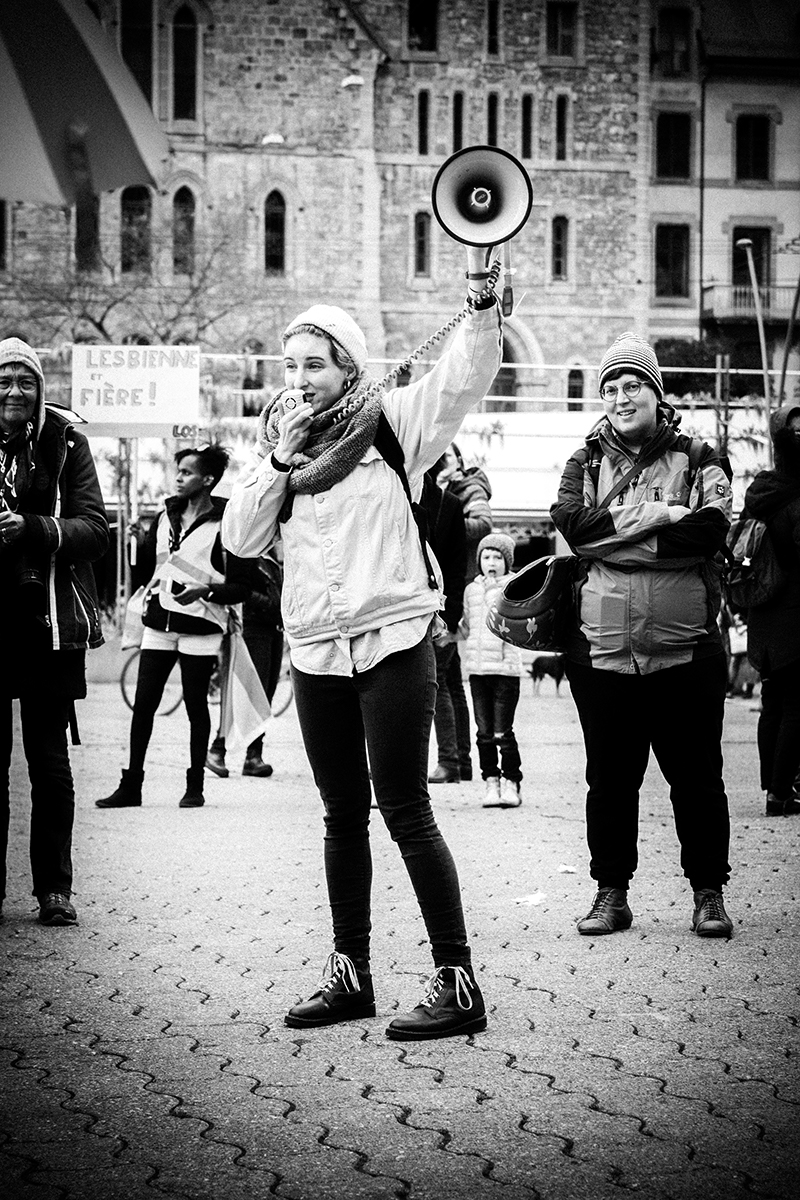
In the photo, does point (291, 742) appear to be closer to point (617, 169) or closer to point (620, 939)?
point (620, 939)

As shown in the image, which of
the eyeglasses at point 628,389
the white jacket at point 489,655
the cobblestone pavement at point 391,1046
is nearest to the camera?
the cobblestone pavement at point 391,1046

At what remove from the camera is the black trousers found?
20.1ft

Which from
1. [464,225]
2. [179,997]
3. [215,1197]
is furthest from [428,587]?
[215,1197]

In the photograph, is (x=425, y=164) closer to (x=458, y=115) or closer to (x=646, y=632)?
(x=458, y=115)

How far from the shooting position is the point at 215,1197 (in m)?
3.39

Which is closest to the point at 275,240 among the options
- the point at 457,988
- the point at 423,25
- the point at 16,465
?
the point at 423,25

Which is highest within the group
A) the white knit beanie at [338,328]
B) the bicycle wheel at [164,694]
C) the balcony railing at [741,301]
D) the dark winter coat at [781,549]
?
the balcony railing at [741,301]

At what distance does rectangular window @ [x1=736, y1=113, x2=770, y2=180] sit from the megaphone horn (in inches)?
2166

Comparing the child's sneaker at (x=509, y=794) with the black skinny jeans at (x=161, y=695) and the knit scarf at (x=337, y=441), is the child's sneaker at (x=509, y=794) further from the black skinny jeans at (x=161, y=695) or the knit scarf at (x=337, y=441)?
the knit scarf at (x=337, y=441)

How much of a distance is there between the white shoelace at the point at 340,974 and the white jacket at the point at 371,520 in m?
0.90

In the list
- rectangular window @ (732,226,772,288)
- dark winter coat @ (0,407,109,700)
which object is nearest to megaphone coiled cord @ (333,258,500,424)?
dark winter coat @ (0,407,109,700)

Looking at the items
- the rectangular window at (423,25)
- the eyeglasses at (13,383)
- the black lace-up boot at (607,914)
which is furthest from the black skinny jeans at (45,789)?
the rectangular window at (423,25)

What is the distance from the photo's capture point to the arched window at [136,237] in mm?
46534

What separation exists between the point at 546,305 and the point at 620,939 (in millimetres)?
50502
